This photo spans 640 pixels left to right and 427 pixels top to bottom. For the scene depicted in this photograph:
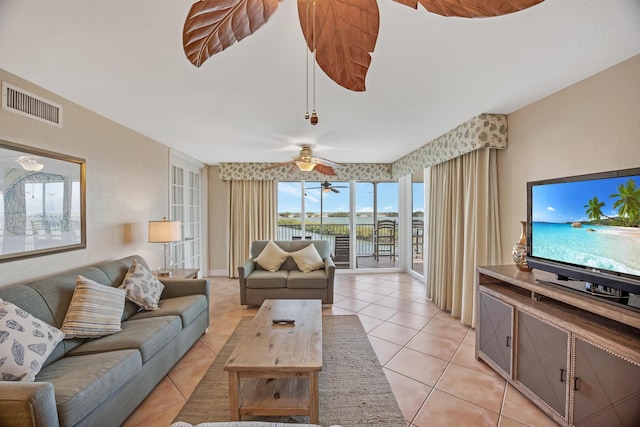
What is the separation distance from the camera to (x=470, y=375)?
2240 mm

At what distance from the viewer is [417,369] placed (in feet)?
7.64

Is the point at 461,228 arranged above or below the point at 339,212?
below

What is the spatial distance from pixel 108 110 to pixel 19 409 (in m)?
2.45

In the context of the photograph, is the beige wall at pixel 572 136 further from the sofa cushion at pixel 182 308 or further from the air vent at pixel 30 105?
the air vent at pixel 30 105

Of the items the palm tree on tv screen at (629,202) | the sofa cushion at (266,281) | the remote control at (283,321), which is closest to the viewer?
the palm tree on tv screen at (629,202)

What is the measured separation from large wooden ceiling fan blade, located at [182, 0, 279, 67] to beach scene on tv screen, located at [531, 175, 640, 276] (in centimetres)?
207

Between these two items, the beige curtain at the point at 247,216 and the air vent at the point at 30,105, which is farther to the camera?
the beige curtain at the point at 247,216

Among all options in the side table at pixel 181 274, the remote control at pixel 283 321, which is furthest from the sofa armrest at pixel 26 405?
the side table at pixel 181 274

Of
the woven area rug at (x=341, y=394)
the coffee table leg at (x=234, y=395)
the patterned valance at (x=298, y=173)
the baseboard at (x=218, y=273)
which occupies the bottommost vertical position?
the woven area rug at (x=341, y=394)

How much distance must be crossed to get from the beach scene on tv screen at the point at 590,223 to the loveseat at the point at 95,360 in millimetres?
3022

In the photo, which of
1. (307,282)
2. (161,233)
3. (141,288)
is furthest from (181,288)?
(307,282)

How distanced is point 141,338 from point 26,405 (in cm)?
75

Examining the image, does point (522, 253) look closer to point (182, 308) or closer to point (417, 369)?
point (417, 369)

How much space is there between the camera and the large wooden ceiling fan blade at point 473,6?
76 centimetres
